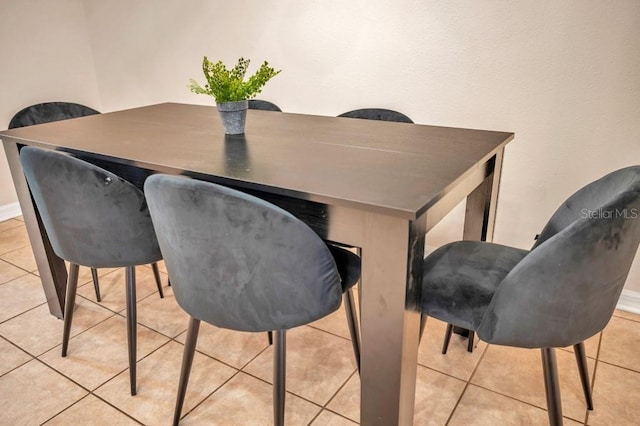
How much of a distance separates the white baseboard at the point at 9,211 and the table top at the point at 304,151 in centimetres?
177

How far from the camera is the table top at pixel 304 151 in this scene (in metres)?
1.08

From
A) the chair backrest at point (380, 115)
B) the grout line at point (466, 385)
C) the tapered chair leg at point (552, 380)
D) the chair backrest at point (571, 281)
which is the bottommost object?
the grout line at point (466, 385)

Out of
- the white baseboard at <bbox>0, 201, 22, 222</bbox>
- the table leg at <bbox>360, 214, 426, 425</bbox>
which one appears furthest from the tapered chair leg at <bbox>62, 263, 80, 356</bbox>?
the white baseboard at <bbox>0, 201, 22, 222</bbox>

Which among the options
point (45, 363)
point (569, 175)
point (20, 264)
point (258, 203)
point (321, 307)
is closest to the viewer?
point (258, 203)

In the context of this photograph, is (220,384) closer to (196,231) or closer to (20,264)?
(196,231)

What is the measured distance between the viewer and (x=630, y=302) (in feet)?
6.80

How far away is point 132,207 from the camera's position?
4.93ft

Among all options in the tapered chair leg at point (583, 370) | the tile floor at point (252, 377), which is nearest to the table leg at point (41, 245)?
the tile floor at point (252, 377)

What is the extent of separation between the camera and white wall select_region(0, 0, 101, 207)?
10.3 feet

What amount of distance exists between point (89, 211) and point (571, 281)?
1.38 m

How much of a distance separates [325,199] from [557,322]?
628mm

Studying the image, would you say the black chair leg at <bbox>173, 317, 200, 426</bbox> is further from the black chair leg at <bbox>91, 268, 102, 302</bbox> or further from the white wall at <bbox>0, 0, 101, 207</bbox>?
the white wall at <bbox>0, 0, 101, 207</bbox>

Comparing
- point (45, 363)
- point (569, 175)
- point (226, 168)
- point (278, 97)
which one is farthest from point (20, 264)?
point (569, 175)

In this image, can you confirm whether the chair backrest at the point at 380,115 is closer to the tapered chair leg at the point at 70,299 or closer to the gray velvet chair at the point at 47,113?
the tapered chair leg at the point at 70,299
